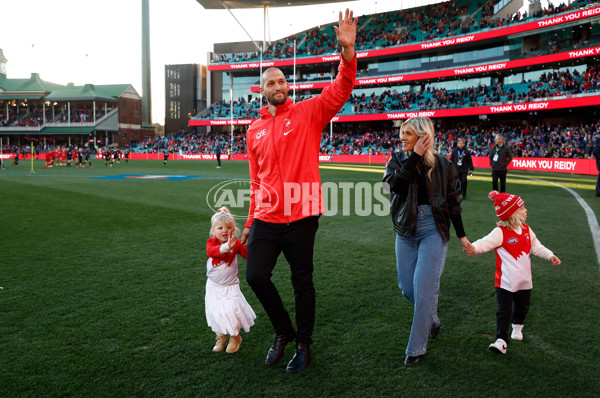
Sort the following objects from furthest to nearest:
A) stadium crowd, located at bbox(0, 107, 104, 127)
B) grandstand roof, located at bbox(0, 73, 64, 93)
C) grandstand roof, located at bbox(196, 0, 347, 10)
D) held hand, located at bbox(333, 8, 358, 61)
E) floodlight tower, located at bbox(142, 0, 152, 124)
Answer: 1. floodlight tower, located at bbox(142, 0, 152, 124)
2. grandstand roof, located at bbox(0, 73, 64, 93)
3. stadium crowd, located at bbox(0, 107, 104, 127)
4. grandstand roof, located at bbox(196, 0, 347, 10)
5. held hand, located at bbox(333, 8, 358, 61)

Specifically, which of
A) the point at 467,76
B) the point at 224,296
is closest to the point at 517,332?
the point at 224,296

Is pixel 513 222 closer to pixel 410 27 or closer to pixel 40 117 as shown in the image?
pixel 410 27

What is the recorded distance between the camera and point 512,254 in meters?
3.79

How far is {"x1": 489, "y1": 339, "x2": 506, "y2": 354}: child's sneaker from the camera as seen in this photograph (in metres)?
3.63

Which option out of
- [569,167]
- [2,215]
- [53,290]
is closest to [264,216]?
[53,290]

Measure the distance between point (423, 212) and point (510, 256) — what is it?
3.20 feet

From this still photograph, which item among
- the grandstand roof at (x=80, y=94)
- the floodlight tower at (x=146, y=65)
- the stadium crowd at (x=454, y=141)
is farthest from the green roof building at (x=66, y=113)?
the stadium crowd at (x=454, y=141)

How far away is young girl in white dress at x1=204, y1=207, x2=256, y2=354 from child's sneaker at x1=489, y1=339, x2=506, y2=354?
2129 mm

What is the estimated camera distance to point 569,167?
90.3 feet

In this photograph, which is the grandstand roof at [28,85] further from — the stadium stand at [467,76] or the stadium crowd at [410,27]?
the stadium crowd at [410,27]

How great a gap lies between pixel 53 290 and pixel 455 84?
5018 centimetres

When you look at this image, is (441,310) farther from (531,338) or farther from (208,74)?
(208,74)

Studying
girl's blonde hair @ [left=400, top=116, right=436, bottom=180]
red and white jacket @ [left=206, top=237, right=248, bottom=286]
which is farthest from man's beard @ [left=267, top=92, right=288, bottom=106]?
red and white jacket @ [left=206, top=237, right=248, bottom=286]

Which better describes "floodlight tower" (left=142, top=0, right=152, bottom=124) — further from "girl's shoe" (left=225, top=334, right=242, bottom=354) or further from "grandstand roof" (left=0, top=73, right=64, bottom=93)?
"girl's shoe" (left=225, top=334, right=242, bottom=354)
